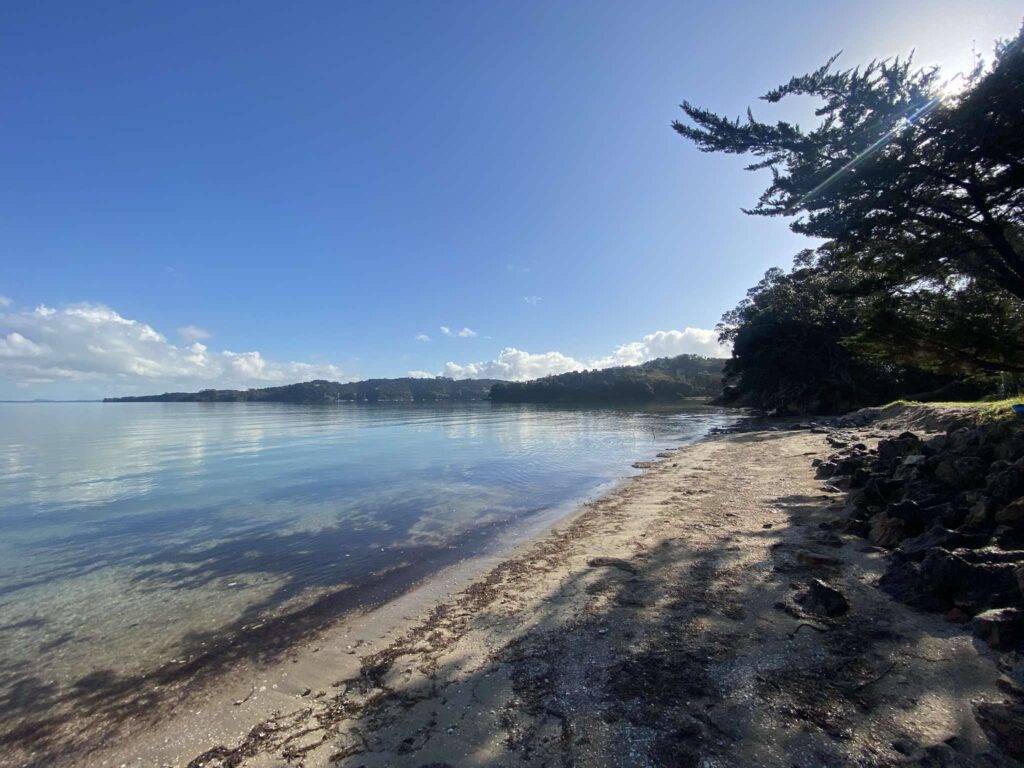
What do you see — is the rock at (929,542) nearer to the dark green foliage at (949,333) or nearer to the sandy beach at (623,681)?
the sandy beach at (623,681)

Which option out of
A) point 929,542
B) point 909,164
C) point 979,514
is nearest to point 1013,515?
point 979,514

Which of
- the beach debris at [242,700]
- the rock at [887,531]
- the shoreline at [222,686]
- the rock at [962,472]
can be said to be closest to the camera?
the shoreline at [222,686]

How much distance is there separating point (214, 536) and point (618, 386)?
455 ft

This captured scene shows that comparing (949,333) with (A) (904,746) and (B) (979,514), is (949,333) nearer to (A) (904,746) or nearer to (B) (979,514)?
(B) (979,514)

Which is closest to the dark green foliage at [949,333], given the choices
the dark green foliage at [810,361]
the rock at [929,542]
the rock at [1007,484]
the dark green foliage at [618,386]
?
the rock at [1007,484]

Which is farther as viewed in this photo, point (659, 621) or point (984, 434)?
point (984, 434)

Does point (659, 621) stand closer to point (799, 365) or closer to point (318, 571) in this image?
point (318, 571)

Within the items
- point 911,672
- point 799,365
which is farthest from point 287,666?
point 799,365

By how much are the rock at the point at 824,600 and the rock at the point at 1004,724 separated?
1770 millimetres

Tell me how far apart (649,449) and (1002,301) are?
57.8 ft

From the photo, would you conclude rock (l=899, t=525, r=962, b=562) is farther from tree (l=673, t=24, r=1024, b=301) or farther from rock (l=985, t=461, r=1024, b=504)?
tree (l=673, t=24, r=1024, b=301)

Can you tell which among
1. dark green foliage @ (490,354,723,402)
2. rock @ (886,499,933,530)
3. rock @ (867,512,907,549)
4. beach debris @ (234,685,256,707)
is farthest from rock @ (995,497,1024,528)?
dark green foliage @ (490,354,723,402)

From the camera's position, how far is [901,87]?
435 inches

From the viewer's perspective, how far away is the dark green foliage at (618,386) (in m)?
139
